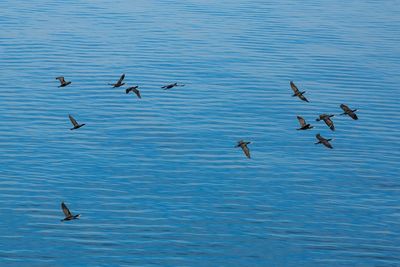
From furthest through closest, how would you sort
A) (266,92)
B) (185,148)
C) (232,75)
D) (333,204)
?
(232,75) → (266,92) → (185,148) → (333,204)

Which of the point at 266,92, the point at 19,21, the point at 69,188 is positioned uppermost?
the point at 19,21

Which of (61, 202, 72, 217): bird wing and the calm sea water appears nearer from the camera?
(61, 202, 72, 217): bird wing

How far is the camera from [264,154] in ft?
239

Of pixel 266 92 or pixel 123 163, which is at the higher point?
pixel 266 92

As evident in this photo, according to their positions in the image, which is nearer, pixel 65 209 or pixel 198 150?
pixel 65 209

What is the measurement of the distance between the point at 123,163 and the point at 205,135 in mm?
8836

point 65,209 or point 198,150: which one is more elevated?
point 198,150

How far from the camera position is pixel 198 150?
242ft

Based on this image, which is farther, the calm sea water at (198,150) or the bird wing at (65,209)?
the calm sea water at (198,150)

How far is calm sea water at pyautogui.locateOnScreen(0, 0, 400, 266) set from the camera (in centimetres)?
5766

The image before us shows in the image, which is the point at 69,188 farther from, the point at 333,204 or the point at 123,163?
the point at 333,204

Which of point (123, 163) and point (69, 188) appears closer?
point (69, 188)

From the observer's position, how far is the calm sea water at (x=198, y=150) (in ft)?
189

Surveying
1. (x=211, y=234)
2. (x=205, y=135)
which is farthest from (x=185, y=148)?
(x=211, y=234)
